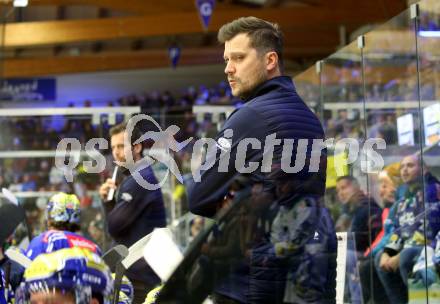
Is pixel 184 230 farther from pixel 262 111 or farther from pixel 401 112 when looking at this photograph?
pixel 262 111

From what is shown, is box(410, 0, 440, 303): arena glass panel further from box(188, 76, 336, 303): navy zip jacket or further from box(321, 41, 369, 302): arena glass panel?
box(188, 76, 336, 303): navy zip jacket

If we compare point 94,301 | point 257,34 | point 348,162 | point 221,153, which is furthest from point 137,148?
point 94,301

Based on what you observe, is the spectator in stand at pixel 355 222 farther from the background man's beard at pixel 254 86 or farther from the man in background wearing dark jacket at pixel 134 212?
the background man's beard at pixel 254 86

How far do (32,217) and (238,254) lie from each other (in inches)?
240

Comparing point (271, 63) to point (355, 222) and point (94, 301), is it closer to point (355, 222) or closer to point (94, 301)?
point (94, 301)

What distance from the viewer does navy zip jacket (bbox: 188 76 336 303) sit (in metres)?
2.39

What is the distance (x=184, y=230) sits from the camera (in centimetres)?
820

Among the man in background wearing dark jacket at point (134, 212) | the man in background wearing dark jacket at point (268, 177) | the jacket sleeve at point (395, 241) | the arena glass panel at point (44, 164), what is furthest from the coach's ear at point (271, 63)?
the arena glass panel at point (44, 164)

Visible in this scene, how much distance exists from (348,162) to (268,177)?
3.40 metres

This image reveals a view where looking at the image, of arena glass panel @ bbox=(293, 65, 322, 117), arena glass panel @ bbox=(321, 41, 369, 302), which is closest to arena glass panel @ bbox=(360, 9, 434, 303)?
arena glass panel @ bbox=(321, 41, 369, 302)

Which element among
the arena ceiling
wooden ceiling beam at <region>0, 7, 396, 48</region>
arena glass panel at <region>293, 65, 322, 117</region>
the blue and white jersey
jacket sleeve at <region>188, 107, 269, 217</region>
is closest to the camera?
jacket sleeve at <region>188, 107, 269, 217</region>

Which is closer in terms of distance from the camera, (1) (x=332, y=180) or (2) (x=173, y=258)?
(2) (x=173, y=258)

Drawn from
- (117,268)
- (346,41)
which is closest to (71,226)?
(117,268)

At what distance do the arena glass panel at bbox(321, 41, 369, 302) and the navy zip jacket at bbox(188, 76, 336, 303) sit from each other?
8.85 ft
